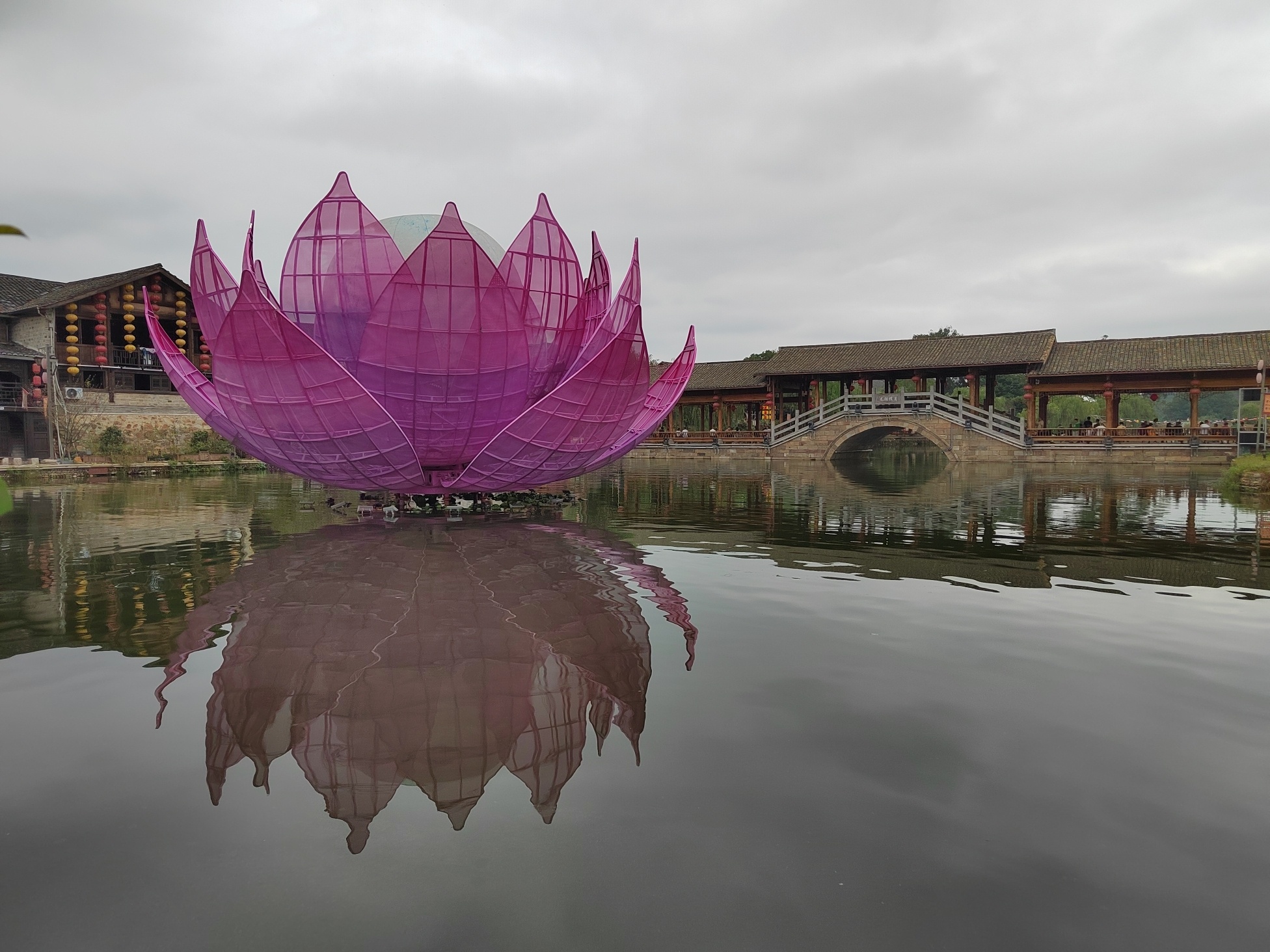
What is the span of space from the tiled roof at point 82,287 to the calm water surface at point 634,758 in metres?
23.3

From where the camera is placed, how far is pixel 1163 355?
26.2 metres

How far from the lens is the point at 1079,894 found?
2.14 meters

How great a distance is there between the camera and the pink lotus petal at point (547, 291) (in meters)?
8.78

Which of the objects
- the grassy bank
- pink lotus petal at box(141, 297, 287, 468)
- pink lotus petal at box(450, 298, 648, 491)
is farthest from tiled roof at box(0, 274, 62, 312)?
the grassy bank

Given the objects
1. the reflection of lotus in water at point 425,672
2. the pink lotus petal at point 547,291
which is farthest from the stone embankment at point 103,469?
the reflection of lotus in water at point 425,672

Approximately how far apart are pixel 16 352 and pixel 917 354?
30.2m

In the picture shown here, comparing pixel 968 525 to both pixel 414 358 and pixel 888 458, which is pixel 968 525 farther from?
pixel 888 458

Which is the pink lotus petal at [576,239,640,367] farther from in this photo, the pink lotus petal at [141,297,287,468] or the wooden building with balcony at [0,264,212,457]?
the wooden building with balcony at [0,264,212,457]

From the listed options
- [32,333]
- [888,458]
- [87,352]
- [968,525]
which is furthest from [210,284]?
[888,458]

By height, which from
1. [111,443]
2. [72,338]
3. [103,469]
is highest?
[72,338]

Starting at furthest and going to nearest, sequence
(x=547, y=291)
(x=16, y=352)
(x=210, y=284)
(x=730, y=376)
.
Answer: (x=730, y=376), (x=16, y=352), (x=547, y=291), (x=210, y=284)

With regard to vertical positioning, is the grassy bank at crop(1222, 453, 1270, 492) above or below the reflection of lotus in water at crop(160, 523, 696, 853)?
above

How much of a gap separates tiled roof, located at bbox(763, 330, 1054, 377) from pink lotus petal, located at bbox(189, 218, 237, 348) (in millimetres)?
25642

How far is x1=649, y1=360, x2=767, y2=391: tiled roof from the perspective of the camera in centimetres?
3425
